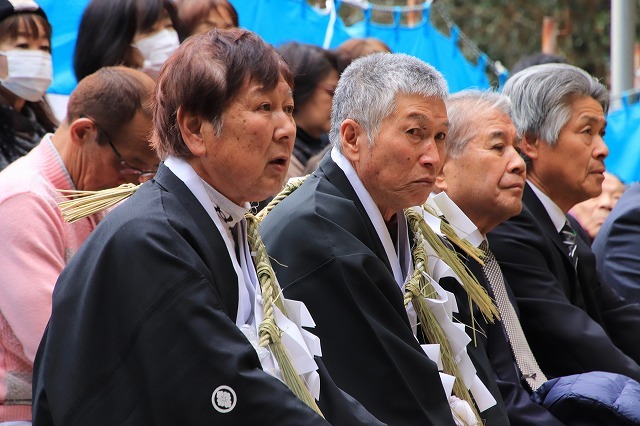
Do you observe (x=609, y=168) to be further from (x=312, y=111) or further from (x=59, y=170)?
(x=59, y=170)

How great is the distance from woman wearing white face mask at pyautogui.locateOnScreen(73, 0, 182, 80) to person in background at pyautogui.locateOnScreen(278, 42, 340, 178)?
863mm

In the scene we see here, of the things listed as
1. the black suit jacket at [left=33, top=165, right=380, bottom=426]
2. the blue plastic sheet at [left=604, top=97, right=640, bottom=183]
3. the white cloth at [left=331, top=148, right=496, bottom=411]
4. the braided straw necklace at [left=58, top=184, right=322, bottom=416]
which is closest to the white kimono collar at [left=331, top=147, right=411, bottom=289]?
the white cloth at [left=331, top=148, right=496, bottom=411]

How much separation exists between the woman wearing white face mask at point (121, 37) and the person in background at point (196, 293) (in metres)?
2.17

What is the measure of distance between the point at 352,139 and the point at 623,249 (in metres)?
2.61

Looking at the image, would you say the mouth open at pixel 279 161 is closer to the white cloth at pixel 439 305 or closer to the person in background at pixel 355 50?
the white cloth at pixel 439 305

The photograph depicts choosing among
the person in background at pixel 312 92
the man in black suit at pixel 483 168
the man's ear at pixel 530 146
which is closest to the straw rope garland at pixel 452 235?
the man in black suit at pixel 483 168

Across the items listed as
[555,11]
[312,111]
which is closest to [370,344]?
[312,111]

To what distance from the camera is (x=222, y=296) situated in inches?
106

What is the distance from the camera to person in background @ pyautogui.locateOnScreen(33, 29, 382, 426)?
248 cm

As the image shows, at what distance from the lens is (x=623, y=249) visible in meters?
5.78

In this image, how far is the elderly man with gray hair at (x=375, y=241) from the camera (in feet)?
10.8

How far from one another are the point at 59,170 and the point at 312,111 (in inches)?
87.1

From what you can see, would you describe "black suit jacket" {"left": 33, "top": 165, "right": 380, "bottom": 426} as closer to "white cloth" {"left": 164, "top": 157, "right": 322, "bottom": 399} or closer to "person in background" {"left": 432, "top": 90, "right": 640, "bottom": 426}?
"white cloth" {"left": 164, "top": 157, "right": 322, "bottom": 399}

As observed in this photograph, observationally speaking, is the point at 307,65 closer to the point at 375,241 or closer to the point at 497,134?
the point at 497,134
